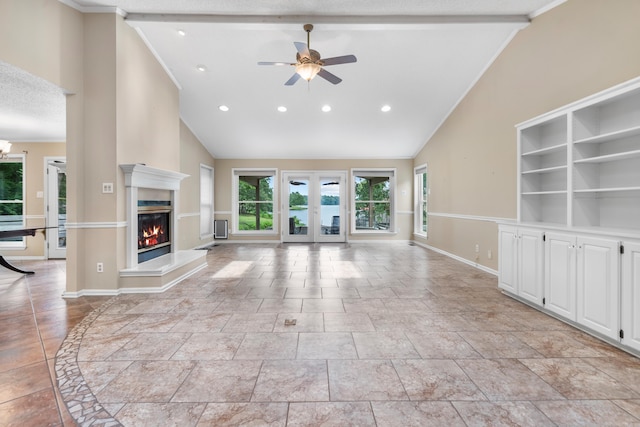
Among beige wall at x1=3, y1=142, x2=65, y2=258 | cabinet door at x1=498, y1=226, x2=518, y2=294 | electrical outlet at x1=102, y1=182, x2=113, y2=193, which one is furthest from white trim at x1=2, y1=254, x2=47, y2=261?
cabinet door at x1=498, y1=226, x2=518, y2=294

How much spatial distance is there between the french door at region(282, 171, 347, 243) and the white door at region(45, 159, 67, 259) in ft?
16.5

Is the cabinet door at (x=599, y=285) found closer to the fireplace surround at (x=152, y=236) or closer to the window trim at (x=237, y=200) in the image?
the fireplace surround at (x=152, y=236)

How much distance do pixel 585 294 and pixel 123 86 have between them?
18.2 ft

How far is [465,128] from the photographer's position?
225 inches

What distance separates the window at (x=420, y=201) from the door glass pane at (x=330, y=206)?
225 centimetres

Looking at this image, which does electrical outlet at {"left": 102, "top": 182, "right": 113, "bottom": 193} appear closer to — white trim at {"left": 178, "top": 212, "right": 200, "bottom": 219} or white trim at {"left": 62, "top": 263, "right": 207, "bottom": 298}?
white trim at {"left": 62, "top": 263, "right": 207, "bottom": 298}

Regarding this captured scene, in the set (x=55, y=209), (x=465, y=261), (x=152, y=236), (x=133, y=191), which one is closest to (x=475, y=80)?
(x=465, y=261)

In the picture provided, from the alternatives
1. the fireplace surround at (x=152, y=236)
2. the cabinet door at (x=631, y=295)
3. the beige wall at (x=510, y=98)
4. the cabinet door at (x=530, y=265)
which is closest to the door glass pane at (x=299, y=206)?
the beige wall at (x=510, y=98)

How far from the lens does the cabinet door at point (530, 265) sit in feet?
10.4

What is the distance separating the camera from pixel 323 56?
4.82 m

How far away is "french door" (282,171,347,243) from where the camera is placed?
883 centimetres

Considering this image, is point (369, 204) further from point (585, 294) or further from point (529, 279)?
point (585, 294)

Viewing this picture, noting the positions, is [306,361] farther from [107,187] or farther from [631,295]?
[107,187]

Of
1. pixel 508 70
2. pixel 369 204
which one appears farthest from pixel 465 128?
pixel 369 204
